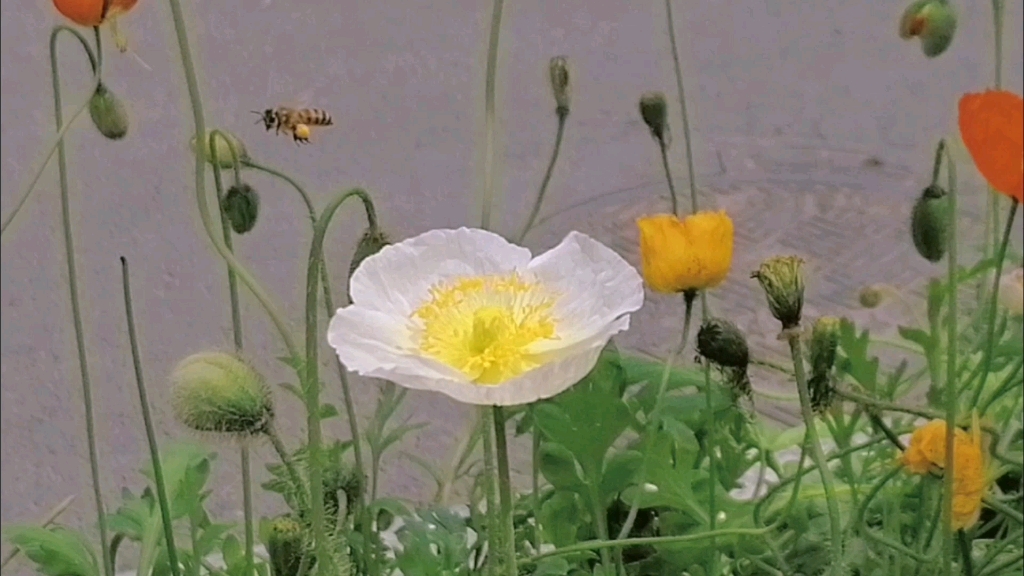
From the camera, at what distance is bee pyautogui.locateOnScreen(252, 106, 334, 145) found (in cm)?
44

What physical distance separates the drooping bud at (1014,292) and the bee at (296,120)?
0.26 m

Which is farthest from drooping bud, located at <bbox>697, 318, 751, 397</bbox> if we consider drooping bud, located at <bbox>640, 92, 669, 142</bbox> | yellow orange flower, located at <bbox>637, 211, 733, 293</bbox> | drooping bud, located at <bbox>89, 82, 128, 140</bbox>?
drooping bud, located at <bbox>89, 82, 128, 140</bbox>

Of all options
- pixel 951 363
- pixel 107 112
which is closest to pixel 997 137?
pixel 951 363

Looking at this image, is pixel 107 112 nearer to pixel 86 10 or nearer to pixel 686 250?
pixel 86 10

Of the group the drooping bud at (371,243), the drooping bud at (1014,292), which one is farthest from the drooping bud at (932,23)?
the drooping bud at (371,243)

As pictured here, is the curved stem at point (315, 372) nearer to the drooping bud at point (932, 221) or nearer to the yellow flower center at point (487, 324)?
the yellow flower center at point (487, 324)

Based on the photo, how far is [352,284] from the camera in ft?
1.03

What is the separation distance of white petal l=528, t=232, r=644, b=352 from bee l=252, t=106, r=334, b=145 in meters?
0.14

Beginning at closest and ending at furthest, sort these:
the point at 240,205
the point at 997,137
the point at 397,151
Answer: the point at 997,137 < the point at 240,205 < the point at 397,151

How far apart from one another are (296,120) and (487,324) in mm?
177

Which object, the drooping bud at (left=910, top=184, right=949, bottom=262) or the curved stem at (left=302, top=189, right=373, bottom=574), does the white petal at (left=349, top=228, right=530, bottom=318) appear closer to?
the curved stem at (left=302, top=189, right=373, bottom=574)

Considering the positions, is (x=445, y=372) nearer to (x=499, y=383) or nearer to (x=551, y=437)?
(x=499, y=383)

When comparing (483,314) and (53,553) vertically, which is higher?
(483,314)

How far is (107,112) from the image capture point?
1.33ft
